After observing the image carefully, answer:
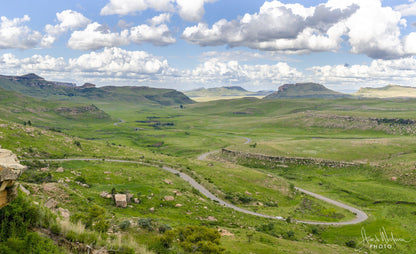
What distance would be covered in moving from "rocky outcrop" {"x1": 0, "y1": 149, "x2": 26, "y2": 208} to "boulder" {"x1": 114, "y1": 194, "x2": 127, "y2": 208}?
37.4 m

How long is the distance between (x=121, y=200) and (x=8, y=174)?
40014mm

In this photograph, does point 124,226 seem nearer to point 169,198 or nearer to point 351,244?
point 169,198

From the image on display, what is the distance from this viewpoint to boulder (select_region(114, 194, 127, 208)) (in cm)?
5191

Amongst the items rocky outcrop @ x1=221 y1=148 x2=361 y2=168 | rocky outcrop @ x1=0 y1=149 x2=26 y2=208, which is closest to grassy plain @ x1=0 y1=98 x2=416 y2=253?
rocky outcrop @ x1=221 y1=148 x2=361 y2=168

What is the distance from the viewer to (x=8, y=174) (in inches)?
583

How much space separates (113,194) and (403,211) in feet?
273

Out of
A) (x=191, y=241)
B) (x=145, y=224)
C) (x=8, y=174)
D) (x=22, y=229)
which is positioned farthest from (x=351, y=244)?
(x=8, y=174)

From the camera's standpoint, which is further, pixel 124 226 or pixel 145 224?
pixel 145 224

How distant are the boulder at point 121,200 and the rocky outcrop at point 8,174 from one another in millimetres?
37418

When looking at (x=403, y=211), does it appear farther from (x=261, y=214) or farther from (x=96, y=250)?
(x=96, y=250)

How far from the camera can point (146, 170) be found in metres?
84.8

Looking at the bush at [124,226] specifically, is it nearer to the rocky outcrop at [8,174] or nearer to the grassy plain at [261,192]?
the grassy plain at [261,192]

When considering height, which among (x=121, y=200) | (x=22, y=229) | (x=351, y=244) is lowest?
(x=351, y=244)

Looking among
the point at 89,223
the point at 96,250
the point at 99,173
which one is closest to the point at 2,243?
the point at 96,250
